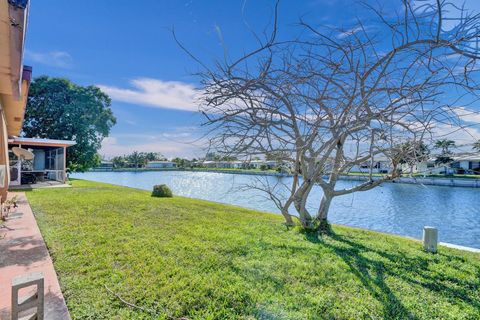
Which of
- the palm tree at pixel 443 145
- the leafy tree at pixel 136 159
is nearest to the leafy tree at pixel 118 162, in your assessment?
the leafy tree at pixel 136 159

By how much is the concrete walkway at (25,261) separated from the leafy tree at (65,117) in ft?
56.7

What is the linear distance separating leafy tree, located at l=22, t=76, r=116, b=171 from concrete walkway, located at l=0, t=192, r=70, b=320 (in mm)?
17290

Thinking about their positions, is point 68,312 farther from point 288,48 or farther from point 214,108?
point 288,48

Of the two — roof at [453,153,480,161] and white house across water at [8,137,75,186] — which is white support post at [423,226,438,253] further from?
white house across water at [8,137,75,186]

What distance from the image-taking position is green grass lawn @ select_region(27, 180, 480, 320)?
3000mm

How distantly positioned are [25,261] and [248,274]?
11.9ft

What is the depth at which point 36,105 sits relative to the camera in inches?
851

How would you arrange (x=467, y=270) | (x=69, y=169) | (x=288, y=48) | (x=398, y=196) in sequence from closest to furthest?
(x=288, y=48) → (x=467, y=270) → (x=398, y=196) → (x=69, y=169)

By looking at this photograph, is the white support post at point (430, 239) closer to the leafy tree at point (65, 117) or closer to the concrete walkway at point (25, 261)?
the concrete walkway at point (25, 261)

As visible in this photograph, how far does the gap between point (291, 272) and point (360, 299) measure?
3.43 ft

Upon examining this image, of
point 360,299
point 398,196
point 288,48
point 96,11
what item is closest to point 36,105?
point 96,11

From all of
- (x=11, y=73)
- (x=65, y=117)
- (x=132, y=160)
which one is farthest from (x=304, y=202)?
(x=132, y=160)

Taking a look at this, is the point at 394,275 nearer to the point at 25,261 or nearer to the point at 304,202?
the point at 304,202

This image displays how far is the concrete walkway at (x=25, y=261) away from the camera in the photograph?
2.86 metres
